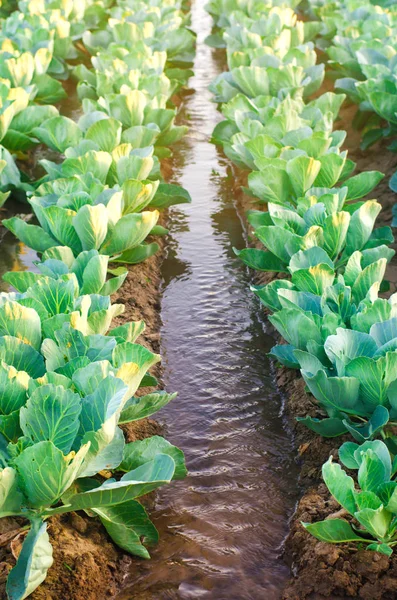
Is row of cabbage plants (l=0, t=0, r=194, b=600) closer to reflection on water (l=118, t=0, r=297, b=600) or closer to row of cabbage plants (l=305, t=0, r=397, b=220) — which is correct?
reflection on water (l=118, t=0, r=297, b=600)

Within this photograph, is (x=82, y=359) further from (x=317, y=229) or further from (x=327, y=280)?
(x=317, y=229)

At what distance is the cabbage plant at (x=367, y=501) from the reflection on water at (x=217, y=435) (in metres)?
0.34

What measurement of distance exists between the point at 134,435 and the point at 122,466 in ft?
1.46

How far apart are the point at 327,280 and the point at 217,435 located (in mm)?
775

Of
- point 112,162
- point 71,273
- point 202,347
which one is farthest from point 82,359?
point 112,162

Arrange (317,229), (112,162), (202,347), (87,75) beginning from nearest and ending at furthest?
(317,229) → (202,347) → (112,162) → (87,75)

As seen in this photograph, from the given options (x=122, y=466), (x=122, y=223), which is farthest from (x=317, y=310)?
(x=122, y=223)

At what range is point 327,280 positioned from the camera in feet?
10.1

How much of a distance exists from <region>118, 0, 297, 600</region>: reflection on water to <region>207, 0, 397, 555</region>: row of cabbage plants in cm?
29

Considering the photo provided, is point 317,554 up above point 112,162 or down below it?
below

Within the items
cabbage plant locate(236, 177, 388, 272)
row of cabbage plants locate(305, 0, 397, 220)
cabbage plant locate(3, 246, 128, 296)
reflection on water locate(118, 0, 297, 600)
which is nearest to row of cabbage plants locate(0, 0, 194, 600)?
cabbage plant locate(3, 246, 128, 296)

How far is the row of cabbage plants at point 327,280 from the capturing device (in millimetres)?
2275

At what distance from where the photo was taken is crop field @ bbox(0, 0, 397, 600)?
2.28m

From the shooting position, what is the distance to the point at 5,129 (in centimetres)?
475
